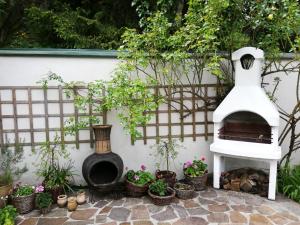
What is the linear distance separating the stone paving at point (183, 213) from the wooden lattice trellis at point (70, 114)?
999 millimetres

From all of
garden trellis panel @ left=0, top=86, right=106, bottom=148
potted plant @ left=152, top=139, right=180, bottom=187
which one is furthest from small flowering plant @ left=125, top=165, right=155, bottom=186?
garden trellis panel @ left=0, top=86, right=106, bottom=148

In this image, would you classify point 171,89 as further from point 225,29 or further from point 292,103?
point 292,103

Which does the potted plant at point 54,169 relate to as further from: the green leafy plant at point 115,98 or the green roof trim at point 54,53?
the green roof trim at point 54,53

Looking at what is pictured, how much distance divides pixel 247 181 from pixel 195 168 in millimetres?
753

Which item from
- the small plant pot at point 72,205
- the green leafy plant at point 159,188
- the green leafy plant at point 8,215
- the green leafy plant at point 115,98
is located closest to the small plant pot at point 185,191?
A: the green leafy plant at point 159,188

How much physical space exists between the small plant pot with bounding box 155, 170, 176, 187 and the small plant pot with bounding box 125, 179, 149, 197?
34 centimetres

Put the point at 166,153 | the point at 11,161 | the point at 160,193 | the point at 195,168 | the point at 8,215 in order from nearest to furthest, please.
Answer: the point at 8,215 < the point at 160,193 < the point at 11,161 < the point at 195,168 < the point at 166,153

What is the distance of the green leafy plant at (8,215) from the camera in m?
2.98

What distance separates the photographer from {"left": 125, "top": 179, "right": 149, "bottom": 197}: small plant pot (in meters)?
3.78

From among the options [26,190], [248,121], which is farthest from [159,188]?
[26,190]

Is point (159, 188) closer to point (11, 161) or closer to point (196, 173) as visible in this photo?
point (196, 173)

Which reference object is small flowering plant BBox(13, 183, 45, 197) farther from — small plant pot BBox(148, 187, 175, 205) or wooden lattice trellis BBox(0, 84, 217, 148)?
small plant pot BBox(148, 187, 175, 205)

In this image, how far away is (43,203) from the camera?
3367 mm

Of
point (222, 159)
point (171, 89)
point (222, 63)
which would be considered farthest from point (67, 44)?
point (222, 159)
